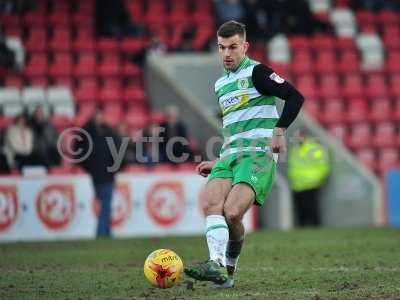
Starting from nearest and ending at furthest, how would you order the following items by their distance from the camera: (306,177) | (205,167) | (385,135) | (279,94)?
(279,94) < (205,167) < (306,177) < (385,135)

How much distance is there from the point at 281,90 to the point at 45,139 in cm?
1029

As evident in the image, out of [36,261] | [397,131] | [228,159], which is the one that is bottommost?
[36,261]

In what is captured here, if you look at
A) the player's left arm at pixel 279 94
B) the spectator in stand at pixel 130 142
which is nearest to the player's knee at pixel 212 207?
the player's left arm at pixel 279 94

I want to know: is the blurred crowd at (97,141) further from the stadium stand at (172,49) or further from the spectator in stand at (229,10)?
the spectator in stand at (229,10)

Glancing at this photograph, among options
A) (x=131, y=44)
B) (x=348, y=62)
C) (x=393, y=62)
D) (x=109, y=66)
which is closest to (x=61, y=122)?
(x=109, y=66)

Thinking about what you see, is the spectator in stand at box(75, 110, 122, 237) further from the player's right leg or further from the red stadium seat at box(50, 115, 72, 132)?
the player's right leg

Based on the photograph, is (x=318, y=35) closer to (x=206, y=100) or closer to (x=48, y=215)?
(x=206, y=100)

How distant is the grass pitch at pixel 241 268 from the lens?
26.5 feet

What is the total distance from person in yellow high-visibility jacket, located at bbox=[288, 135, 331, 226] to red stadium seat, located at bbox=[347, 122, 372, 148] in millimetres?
2098

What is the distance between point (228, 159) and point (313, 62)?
14.6m

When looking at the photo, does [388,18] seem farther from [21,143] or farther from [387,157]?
[21,143]

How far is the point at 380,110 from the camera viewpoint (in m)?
21.9

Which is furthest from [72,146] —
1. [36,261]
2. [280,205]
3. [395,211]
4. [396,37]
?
[396,37]

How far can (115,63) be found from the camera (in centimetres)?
2155
